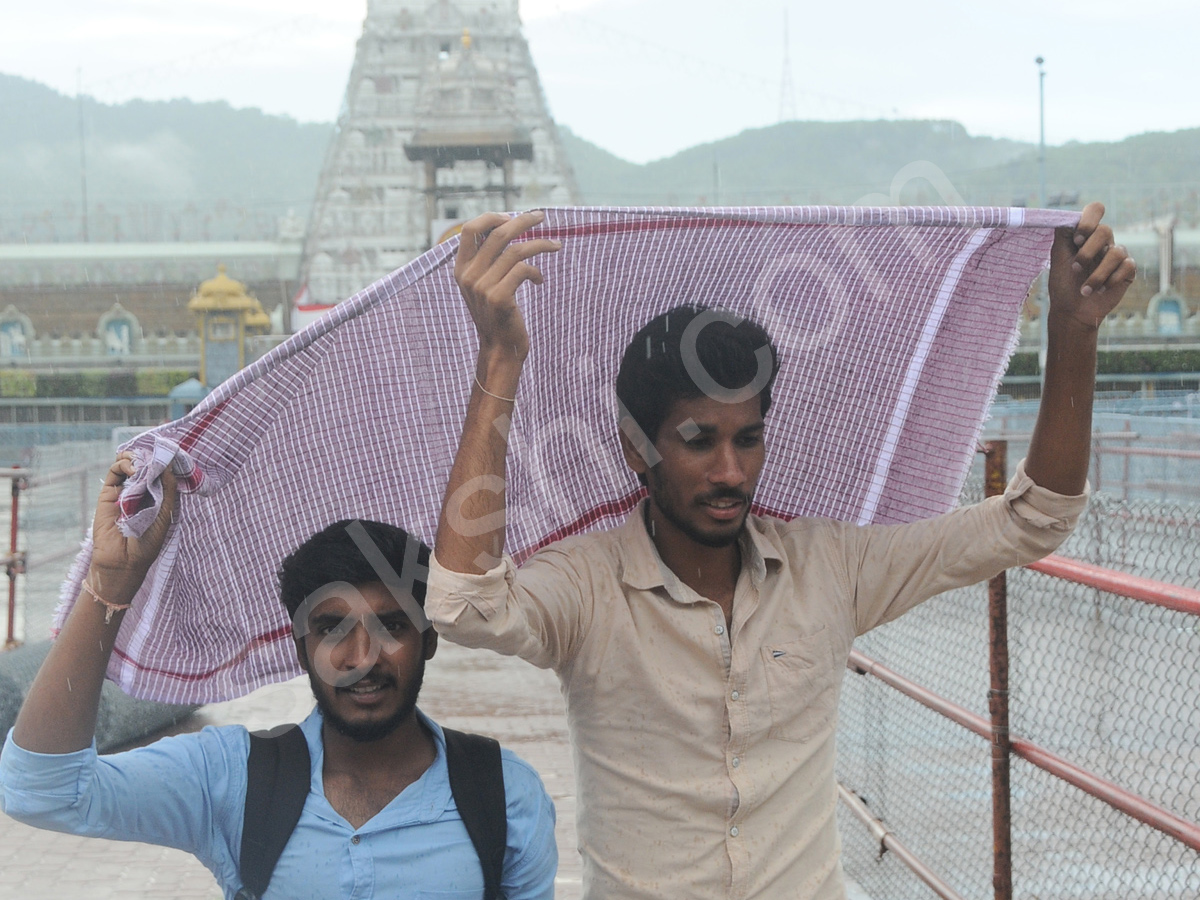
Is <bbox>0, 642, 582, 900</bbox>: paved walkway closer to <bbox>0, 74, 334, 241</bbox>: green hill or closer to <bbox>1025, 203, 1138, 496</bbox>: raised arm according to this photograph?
<bbox>1025, 203, 1138, 496</bbox>: raised arm

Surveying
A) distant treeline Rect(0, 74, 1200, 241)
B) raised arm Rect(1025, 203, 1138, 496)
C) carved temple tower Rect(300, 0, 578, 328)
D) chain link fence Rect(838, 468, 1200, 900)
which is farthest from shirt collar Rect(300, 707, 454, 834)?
distant treeline Rect(0, 74, 1200, 241)

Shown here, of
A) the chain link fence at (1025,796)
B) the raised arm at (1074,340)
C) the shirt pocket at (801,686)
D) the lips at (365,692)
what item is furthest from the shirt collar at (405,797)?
the chain link fence at (1025,796)

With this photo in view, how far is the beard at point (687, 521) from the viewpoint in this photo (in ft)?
5.75

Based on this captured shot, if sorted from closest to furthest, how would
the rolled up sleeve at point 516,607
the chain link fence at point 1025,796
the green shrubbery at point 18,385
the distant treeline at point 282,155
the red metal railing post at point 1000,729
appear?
the rolled up sleeve at point 516,607 → the red metal railing post at point 1000,729 → the chain link fence at point 1025,796 → the green shrubbery at point 18,385 → the distant treeline at point 282,155

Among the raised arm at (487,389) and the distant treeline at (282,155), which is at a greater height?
the distant treeline at (282,155)

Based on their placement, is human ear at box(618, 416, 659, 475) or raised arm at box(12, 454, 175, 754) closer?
raised arm at box(12, 454, 175, 754)

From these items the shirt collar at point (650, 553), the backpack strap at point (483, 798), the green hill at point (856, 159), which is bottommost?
the backpack strap at point (483, 798)

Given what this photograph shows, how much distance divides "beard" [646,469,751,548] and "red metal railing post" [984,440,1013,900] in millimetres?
1237

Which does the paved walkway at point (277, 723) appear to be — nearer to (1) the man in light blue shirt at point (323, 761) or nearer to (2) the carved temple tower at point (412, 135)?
(1) the man in light blue shirt at point (323, 761)

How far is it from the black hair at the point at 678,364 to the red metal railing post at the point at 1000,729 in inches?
46.4

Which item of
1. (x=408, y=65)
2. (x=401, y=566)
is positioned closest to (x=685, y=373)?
(x=401, y=566)

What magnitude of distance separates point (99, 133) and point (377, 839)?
624 feet

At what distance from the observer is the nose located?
174 centimetres

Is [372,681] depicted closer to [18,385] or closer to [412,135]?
[18,385]
